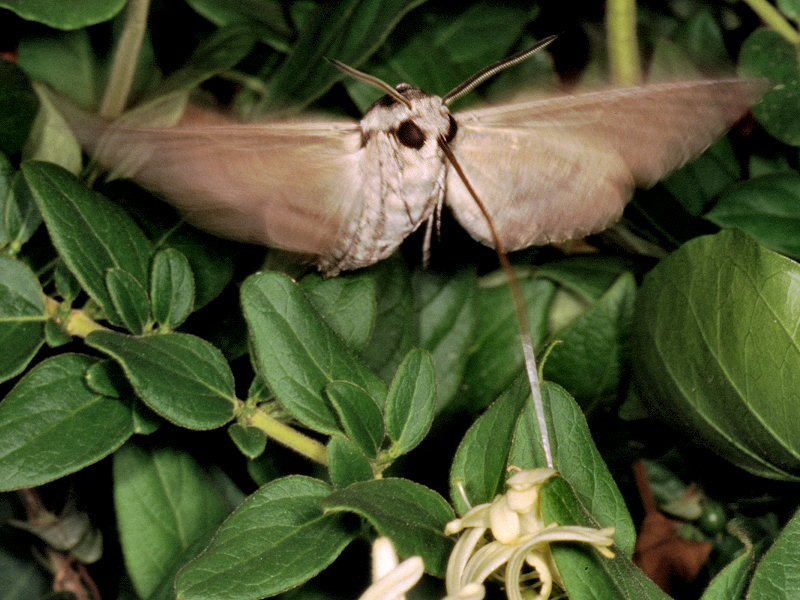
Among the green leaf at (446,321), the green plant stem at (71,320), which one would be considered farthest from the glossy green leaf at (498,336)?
the green plant stem at (71,320)

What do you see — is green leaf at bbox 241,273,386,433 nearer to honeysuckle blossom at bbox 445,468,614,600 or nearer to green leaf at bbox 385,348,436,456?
green leaf at bbox 385,348,436,456

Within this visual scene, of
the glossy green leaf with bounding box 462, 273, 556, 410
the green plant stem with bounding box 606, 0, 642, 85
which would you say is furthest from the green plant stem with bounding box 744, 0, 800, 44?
the glossy green leaf with bounding box 462, 273, 556, 410

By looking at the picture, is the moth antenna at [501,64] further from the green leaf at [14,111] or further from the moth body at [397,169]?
the green leaf at [14,111]

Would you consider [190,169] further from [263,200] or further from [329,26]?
[329,26]

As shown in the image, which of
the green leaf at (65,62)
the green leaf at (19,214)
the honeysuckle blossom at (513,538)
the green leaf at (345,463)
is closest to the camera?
the honeysuckle blossom at (513,538)

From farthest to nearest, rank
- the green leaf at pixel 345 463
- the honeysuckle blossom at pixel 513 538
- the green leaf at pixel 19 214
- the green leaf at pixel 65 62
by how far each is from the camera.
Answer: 1. the green leaf at pixel 65 62
2. the green leaf at pixel 19 214
3. the green leaf at pixel 345 463
4. the honeysuckle blossom at pixel 513 538

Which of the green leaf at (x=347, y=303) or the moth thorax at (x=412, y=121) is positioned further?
the green leaf at (x=347, y=303)

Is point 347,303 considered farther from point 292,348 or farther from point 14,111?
point 14,111

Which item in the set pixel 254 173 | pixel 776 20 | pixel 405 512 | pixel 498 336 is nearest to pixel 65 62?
pixel 254 173
